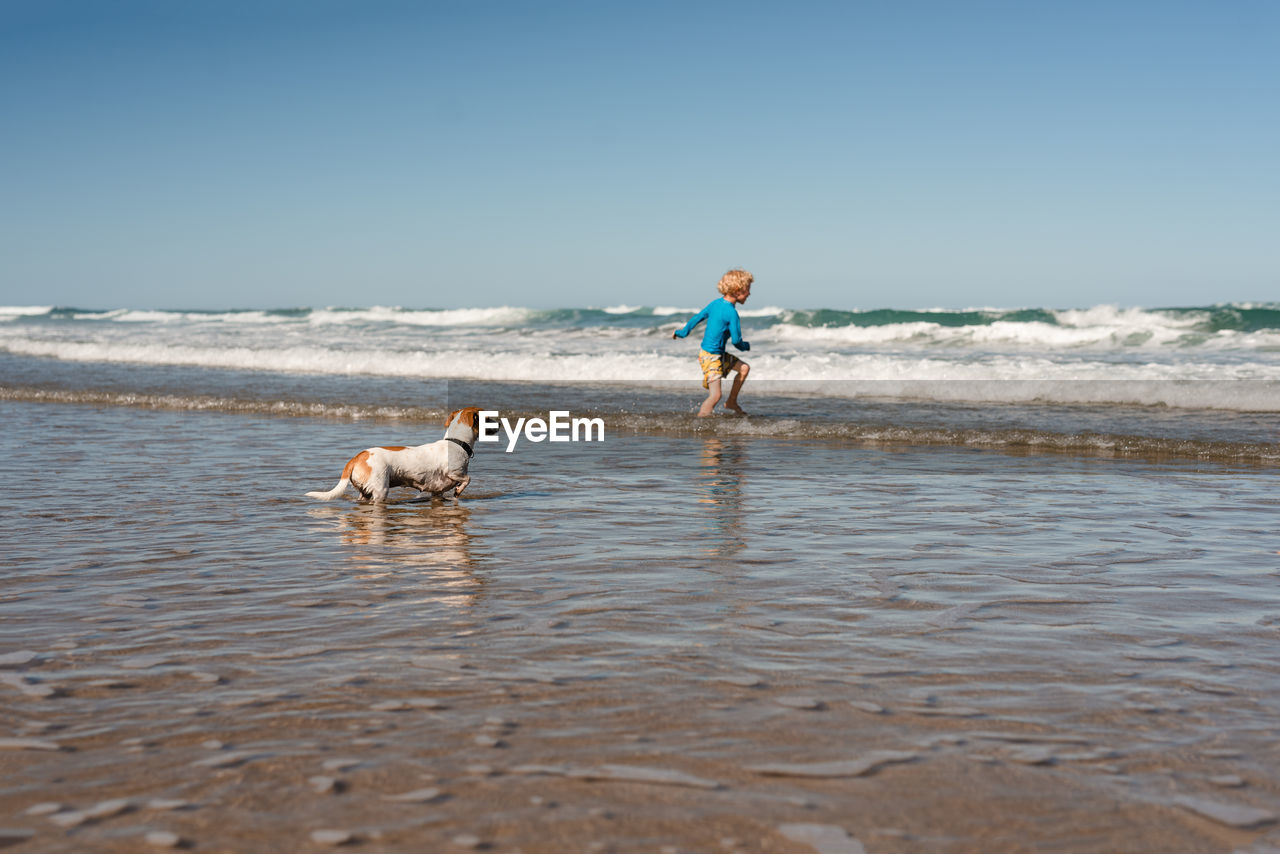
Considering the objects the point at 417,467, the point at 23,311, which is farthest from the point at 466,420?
the point at 23,311

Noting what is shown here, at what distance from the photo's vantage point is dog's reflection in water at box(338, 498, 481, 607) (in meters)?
5.12

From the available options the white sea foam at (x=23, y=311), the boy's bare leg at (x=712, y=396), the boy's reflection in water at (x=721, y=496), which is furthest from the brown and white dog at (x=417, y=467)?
the white sea foam at (x=23, y=311)

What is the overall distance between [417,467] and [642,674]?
3940 mm

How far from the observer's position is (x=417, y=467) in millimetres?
7219

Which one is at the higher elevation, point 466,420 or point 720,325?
point 720,325

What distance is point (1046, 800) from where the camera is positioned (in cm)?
268

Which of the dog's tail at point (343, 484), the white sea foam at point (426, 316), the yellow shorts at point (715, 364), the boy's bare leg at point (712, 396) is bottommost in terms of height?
the dog's tail at point (343, 484)

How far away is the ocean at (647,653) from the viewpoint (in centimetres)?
261

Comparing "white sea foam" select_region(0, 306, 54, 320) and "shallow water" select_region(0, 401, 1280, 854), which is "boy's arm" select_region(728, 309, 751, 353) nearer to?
"shallow water" select_region(0, 401, 1280, 854)

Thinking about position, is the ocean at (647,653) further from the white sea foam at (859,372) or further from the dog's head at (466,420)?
the white sea foam at (859,372)

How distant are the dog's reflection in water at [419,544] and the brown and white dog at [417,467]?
171 millimetres

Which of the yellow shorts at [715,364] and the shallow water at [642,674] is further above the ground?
the yellow shorts at [715,364]

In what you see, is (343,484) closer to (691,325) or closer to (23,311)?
(691,325)

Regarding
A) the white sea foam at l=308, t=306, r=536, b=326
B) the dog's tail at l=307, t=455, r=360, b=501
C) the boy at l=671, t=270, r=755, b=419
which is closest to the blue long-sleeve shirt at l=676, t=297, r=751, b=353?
the boy at l=671, t=270, r=755, b=419
